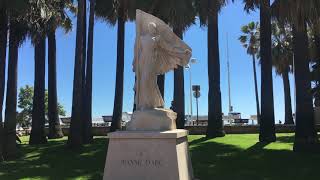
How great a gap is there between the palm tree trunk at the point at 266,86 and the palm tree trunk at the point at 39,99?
1072 cm

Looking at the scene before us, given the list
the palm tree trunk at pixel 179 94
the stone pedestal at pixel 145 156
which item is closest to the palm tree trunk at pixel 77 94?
the palm tree trunk at pixel 179 94

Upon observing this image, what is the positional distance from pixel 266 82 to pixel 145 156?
12.1 metres

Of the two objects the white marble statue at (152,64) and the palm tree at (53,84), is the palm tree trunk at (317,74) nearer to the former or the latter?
the palm tree at (53,84)

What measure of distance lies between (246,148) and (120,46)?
30.8 feet

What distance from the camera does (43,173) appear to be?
15.0 metres

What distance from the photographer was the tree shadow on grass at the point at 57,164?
48.1 feet

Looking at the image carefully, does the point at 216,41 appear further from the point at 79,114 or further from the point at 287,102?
the point at 287,102

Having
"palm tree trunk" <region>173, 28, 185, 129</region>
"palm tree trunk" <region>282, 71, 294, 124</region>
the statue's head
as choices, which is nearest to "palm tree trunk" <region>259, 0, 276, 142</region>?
"palm tree trunk" <region>173, 28, 185, 129</region>

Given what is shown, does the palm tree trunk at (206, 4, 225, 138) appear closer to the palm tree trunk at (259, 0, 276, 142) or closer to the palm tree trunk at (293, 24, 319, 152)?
the palm tree trunk at (259, 0, 276, 142)

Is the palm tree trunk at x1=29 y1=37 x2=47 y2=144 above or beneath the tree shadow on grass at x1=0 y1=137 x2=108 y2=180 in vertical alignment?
above

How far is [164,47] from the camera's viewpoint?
10688 millimetres

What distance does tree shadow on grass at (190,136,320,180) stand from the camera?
14.1 m

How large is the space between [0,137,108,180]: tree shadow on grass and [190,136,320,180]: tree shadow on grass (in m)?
3.34

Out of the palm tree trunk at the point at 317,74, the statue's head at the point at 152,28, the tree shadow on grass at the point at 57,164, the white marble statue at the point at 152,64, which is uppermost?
the palm tree trunk at the point at 317,74
